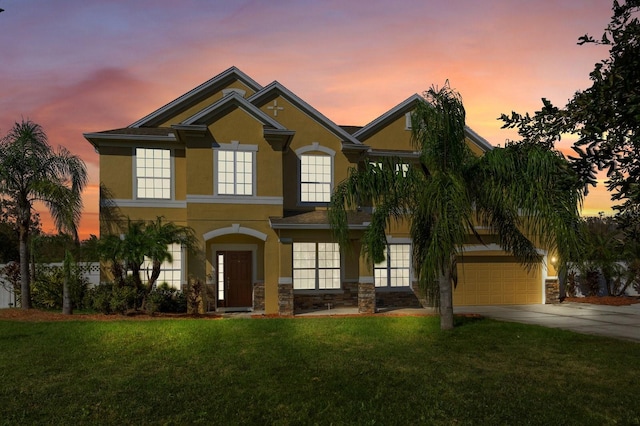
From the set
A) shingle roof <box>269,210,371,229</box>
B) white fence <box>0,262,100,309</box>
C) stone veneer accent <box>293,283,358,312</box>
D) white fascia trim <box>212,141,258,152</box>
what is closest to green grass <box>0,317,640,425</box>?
shingle roof <box>269,210,371,229</box>

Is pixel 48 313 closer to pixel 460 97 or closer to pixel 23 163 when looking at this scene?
pixel 23 163

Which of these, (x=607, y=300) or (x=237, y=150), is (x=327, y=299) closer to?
(x=237, y=150)

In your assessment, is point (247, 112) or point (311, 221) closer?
point (311, 221)

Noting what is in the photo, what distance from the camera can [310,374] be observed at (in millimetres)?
9648

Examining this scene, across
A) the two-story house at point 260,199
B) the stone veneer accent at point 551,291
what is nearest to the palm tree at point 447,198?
the two-story house at point 260,199

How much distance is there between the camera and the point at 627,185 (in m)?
4.02

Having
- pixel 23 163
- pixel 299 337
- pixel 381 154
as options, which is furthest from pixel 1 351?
pixel 381 154

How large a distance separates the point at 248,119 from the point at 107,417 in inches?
508

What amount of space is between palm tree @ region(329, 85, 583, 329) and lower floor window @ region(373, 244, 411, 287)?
6.15m

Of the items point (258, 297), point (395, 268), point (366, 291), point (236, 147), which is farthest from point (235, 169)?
point (395, 268)

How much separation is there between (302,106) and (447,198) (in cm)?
924

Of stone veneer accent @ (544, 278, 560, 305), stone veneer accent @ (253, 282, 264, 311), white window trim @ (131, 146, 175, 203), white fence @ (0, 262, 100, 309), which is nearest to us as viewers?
stone veneer accent @ (253, 282, 264, 311)

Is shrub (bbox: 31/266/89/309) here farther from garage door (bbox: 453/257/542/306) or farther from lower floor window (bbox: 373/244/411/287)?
garage door (bbox: 453/257/542/306)

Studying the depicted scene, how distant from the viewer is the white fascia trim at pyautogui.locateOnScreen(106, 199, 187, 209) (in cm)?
1869
